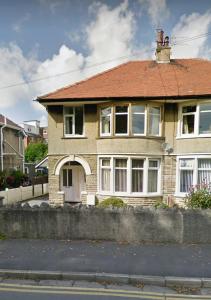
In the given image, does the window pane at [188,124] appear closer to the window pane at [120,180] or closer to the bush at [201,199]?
the window pane at [120,180]

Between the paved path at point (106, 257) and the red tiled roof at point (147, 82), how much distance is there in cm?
783

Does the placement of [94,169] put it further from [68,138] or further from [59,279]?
[59,279]

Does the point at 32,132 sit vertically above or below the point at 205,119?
above

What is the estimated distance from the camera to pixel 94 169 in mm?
13242

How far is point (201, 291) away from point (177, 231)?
7.46ft

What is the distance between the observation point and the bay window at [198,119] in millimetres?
12070

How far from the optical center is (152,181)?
42.1ft

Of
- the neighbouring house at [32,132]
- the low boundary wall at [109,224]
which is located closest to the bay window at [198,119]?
the low boundary wall at [109,224]

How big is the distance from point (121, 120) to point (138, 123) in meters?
0.90

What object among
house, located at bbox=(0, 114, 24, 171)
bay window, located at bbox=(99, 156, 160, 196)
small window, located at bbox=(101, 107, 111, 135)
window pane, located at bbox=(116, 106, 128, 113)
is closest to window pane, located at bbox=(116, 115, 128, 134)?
window pane, located at bbox=(116, 106, 128, 113)

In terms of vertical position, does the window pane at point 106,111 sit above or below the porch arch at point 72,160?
above

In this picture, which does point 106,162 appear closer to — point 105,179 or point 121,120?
point 105,179

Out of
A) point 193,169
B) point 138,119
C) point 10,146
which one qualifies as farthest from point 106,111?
point 10,146

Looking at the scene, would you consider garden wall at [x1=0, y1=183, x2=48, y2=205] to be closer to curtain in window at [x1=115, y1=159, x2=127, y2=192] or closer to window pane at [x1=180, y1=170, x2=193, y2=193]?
curtain in window at [x1=115, y1=159, x2=127, y2=192]
